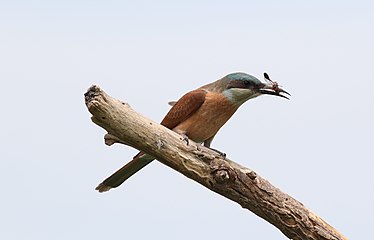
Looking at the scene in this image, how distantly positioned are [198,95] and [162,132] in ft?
3.47

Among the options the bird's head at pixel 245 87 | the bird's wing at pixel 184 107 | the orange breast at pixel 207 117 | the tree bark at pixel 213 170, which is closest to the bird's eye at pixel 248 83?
the bird's head at pixel 245 87

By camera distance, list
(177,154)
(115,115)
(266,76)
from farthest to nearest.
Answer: (266,76) → (177,154) → (115,115)

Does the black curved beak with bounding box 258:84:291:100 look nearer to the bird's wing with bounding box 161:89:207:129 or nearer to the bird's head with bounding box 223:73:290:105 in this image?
the bird's head with bounding box 223:73:290:105

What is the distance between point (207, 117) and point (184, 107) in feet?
0.59

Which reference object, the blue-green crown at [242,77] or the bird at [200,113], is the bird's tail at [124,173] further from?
the blue-green crown at [242,77]

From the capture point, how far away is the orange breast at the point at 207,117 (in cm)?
566

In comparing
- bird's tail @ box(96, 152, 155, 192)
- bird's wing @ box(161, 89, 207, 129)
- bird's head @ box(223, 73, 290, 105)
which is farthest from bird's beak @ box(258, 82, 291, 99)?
bird's tail @ box(96, 152, 155, 192)

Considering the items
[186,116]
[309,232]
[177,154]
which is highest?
[186,116]

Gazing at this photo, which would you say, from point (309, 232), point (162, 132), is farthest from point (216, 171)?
point (309, 232)

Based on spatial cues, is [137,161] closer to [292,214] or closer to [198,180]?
[198,180]

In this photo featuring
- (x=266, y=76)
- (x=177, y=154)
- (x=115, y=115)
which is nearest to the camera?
(x=115, y=115)

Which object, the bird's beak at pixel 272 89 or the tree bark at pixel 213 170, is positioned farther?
the bird's beak at pixel 272 89

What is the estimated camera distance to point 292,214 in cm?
498

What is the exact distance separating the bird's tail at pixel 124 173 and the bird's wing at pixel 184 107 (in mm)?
313
